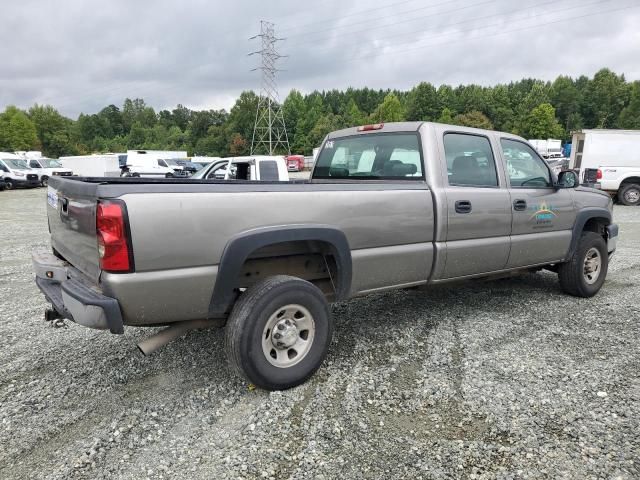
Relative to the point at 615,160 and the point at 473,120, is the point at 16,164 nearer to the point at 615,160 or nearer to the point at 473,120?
the point at 615,160

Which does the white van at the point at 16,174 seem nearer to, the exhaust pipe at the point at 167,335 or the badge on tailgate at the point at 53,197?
the badge on tailgate at the point at 53,197

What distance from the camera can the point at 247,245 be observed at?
2922 millimetres

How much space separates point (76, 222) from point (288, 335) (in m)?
1.53

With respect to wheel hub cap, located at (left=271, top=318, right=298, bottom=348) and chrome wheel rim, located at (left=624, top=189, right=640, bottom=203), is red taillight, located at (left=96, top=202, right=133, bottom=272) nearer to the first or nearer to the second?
wheel hub cap, located at (left=271, top=318, right=298, bottom=348)

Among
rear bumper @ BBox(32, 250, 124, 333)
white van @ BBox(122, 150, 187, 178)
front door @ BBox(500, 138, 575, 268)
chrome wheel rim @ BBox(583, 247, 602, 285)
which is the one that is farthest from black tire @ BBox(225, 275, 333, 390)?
white van @ BBox(122, 150, 187, 178)

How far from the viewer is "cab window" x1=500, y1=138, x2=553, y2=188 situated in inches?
185

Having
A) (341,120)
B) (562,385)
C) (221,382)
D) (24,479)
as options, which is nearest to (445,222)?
(562,385)

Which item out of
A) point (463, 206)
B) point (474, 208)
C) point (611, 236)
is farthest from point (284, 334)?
point (611, 236)

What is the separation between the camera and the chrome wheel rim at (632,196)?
53.2ft

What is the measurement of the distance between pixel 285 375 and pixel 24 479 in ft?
4.97

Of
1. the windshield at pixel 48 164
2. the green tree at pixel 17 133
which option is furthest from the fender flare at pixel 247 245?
the green tree at pixel 17 133

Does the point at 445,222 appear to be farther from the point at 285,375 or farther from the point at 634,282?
the point at 634,282

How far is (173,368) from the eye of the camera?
364cm

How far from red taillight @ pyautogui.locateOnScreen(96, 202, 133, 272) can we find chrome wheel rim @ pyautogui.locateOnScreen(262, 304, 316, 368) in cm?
98
